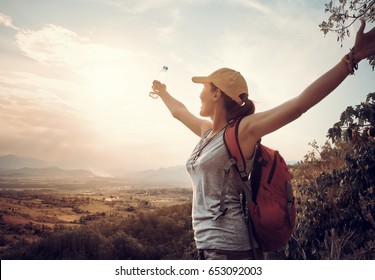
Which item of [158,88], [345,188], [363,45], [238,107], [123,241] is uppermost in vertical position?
[158,88]

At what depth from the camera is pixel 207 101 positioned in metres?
2.30

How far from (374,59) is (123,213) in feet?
54.8

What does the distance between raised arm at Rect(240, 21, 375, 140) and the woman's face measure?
0.58 meters

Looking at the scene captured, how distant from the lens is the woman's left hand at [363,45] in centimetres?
171

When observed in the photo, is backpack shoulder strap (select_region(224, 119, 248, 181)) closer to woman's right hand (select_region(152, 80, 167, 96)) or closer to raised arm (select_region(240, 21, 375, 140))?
raised arm (select_region(240, 21, 375, 140))

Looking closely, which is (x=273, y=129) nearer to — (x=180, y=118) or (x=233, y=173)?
(x=233, y=173)

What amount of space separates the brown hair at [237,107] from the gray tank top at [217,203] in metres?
0.21

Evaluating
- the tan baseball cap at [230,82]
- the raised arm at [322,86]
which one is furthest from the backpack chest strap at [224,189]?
A: the tan baseball cap at [230,82]

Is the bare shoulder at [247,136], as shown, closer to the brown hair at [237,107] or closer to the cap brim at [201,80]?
the brown hair at [237,107]

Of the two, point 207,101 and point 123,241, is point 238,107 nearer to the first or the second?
point 207,101

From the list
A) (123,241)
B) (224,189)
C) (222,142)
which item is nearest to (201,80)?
(222,142)

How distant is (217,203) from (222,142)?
0.34 meters

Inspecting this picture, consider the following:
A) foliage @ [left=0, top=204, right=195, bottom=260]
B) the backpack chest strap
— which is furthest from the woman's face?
foliage @ [left=0, top=204, right=195, bottom=260]
